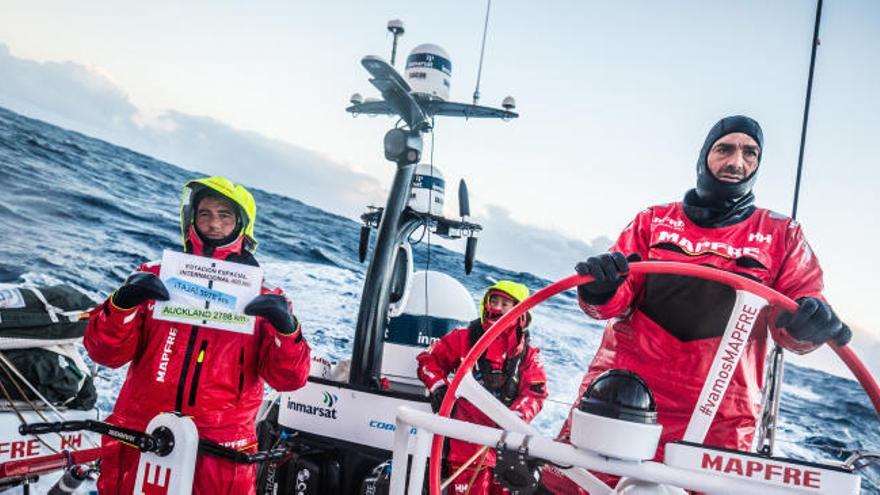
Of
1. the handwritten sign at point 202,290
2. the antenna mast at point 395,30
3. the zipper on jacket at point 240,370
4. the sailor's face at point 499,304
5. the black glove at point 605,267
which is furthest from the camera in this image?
the antenna mast at point 395,30

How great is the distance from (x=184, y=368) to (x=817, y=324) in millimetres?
1989

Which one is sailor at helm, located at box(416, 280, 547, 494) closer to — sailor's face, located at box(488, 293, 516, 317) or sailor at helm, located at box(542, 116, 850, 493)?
sailor's face, located at box(488, 293, 516, 317)

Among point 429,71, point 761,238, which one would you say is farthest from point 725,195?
point 429,71

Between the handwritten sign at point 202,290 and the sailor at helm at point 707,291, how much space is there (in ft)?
3.94

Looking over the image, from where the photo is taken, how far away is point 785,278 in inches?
63.2

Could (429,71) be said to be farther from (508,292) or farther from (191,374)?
(191,374)

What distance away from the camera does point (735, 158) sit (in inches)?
66.3

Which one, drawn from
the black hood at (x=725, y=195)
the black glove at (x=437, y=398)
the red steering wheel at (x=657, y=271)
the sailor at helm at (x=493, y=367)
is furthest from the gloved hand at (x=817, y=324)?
the sailor at helm at (x=493, y=367)

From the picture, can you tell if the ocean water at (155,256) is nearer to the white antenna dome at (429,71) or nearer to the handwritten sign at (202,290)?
the white antenna dome at (429,71)

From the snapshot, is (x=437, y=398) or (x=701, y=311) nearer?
(x=701, y=311)

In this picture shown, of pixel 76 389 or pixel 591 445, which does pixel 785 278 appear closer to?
pixel 591 445

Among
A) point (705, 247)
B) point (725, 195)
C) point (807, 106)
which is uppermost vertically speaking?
point (807, 106)

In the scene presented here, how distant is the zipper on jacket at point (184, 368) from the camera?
2121 millimetres

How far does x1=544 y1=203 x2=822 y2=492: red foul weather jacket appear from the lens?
1.58 meters
